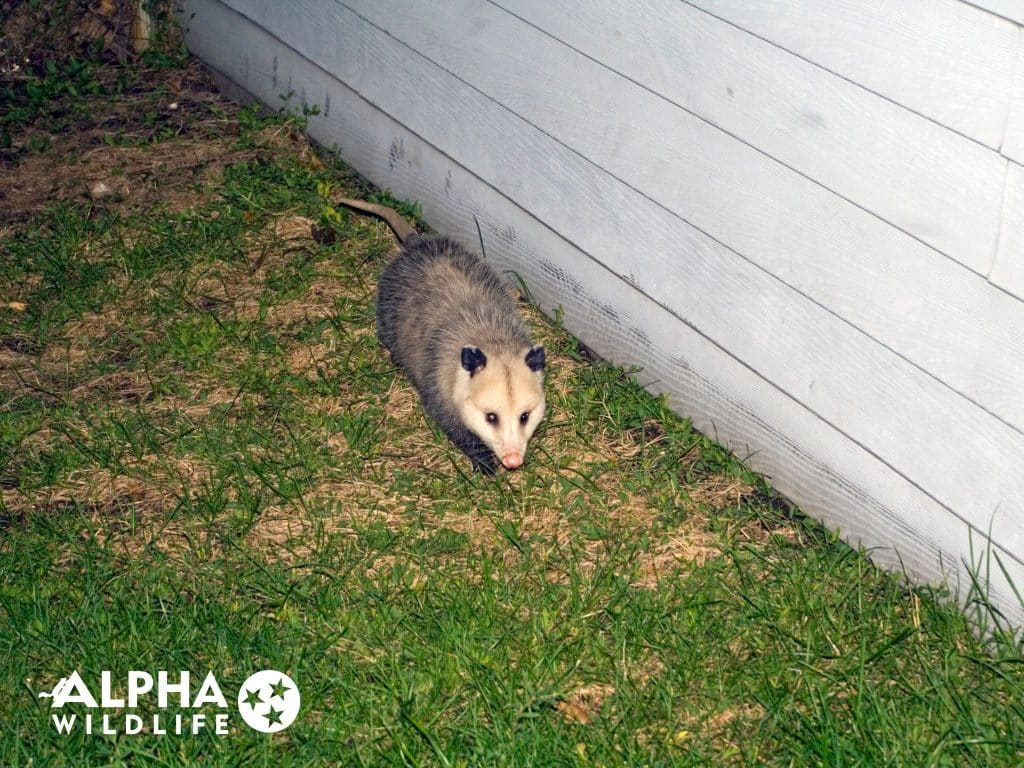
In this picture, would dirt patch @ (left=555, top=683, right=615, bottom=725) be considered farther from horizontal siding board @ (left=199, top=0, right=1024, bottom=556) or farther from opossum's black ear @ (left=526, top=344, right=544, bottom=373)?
opossum's black ear @ (left=526, top=344, right=544, bottom=373)

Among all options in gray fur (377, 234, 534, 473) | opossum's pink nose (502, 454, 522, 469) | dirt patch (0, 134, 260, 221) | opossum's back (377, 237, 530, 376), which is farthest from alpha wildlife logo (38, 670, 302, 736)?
dirt patch (0, 134, 260, 221)

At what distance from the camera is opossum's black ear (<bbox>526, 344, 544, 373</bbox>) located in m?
4.26

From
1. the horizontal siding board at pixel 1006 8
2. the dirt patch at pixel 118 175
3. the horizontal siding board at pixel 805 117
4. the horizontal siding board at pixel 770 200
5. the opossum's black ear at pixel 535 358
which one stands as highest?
the horizontal siding board at pixel 1006 8

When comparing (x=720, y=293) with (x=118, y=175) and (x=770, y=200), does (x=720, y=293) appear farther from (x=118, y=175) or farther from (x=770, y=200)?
(x=118, y=175)

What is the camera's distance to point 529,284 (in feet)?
17.2

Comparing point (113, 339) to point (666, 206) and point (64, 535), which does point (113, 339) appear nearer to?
point (64, 535)

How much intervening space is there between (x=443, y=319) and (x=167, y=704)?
201cm

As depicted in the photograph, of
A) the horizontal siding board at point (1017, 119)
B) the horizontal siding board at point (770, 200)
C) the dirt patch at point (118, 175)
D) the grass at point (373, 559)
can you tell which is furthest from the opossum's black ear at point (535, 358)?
the dirt patch at point (118, 175)

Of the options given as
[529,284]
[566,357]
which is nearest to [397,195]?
[529,284]

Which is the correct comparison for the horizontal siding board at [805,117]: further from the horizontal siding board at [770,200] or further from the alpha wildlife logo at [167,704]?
the alpha wildlife logo at [167,704]

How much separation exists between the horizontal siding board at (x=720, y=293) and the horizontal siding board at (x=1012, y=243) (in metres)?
0.37

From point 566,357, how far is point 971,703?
223 cm

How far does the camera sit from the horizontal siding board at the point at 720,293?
3.39 metres

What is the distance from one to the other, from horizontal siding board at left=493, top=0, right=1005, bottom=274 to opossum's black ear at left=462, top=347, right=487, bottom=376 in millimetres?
956
